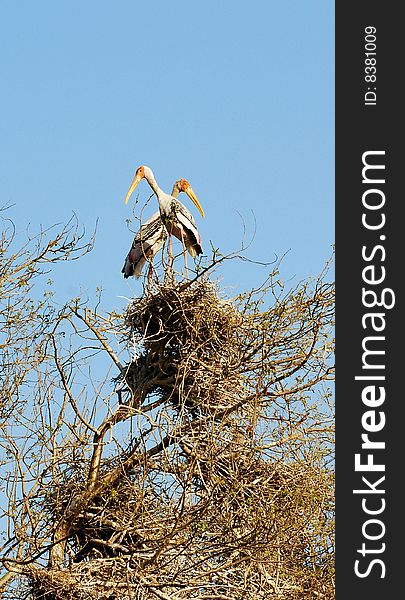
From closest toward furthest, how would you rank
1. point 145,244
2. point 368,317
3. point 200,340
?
point 368,317 → point 200,340 → point 145,244

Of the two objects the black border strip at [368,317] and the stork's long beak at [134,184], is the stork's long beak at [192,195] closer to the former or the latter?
the stork's long beak at [134,184]

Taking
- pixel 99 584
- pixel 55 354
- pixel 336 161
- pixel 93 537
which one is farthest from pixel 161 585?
pixel 336 161

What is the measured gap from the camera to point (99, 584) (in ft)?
23.7

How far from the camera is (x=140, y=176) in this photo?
1147 centimetres

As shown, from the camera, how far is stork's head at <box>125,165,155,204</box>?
36.6ft

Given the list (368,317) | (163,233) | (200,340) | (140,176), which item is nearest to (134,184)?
(140,176)

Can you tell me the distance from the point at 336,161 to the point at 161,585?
3.21 meters

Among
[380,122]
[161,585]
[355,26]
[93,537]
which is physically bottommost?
[161,585]

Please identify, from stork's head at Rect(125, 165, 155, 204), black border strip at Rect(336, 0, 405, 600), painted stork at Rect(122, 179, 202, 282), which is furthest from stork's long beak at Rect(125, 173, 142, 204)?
black border strip at Rect(336, 0, 405, 600)

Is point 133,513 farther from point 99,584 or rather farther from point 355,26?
point 355,26

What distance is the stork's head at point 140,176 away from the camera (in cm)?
1116

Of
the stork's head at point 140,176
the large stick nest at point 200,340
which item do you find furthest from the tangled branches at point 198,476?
the stork's head at point 140,176

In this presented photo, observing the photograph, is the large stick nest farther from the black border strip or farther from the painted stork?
the black border strip

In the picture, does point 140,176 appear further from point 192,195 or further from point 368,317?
point 368,317
